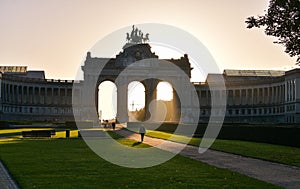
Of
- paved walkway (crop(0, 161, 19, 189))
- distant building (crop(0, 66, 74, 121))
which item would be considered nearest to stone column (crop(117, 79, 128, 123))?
distant building (crop(0, 66, 74, 121))

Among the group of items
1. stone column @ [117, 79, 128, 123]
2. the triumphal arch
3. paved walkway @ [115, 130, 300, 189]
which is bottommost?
paved walkway @ [115, 130, 300, 189]

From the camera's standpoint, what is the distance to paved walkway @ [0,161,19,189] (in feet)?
63.4

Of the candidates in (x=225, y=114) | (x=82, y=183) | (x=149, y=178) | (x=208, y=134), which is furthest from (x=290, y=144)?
(x=225, y=114)

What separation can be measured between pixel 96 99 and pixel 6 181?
5022 inches

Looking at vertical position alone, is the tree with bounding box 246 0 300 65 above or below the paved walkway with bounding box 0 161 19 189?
above

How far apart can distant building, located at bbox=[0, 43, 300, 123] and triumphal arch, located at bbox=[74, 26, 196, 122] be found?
0.94 ft

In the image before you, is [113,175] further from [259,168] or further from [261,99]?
[261,99]

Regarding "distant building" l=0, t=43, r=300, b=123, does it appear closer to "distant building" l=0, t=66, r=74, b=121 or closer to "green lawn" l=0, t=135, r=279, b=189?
"distant building" l=0, t=66, r=74, b=121

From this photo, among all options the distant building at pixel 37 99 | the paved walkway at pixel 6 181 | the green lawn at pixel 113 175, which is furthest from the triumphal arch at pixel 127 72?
the paved walkway at pixel 6 181

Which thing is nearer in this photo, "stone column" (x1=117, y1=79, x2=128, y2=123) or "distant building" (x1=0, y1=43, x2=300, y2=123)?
"distant building" (x1=0, y1=43, x2=300, y2=123)

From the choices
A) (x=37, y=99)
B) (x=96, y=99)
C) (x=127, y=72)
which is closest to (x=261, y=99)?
(x=127, y=72)

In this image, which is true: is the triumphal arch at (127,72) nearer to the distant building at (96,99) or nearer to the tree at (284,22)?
the distant building at (96,99)

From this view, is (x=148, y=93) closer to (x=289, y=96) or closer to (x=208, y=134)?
(x=289, y=96)

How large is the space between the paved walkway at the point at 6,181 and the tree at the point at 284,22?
19.9 meters
